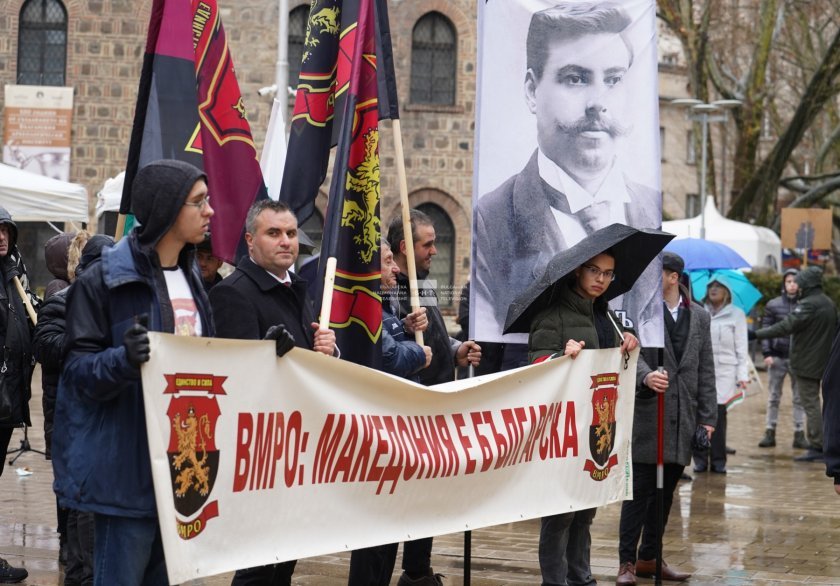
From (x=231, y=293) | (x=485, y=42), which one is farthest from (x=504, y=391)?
(x=485, y=42)

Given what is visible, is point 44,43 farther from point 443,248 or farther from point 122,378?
point 122,378

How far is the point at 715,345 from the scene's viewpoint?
1472 cm

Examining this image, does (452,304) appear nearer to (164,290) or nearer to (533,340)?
(533,340)

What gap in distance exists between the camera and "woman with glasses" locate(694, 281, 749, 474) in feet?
47.9

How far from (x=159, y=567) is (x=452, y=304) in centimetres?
2944

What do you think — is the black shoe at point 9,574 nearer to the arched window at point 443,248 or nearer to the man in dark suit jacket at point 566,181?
the man in dark suit jacket at point 566,181

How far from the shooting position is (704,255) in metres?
14.2

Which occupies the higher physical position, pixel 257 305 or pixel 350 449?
pixel 257 305

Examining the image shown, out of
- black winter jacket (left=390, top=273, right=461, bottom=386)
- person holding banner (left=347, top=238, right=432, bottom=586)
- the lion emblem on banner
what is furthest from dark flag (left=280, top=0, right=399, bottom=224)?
the lion emblem on banner

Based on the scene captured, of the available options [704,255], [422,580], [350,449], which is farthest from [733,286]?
[350,449]

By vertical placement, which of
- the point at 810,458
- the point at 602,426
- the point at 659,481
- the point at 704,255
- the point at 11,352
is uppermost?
the point at 704,255

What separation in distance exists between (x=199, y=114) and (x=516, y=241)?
1908 millimetres

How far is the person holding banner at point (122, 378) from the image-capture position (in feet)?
15.7

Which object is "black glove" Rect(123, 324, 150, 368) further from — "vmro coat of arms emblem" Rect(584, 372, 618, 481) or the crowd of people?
"vmro coat of arms emblem" Rect(584, 372, 618, 481)
